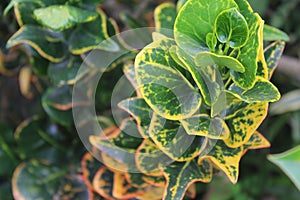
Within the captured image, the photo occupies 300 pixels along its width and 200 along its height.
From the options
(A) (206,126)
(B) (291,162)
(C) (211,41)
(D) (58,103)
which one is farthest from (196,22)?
(D) (58,103)

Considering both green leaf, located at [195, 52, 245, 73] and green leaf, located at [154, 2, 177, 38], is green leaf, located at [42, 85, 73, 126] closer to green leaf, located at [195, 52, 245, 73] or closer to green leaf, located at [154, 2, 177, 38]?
green leaf, located at [154, 2, 177, 38]

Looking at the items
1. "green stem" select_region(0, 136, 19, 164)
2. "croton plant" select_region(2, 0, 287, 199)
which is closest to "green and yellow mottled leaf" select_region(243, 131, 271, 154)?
"croton plant" select_region(2, 0, 287, 199)

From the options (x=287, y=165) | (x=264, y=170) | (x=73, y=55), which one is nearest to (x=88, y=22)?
(x=73, y=55)

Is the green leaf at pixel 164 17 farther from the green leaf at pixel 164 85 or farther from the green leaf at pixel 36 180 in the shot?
the green leaf at pixel 36 180

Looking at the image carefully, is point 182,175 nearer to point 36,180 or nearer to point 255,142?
point 255,142

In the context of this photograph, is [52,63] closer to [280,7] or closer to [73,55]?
[73,55]
